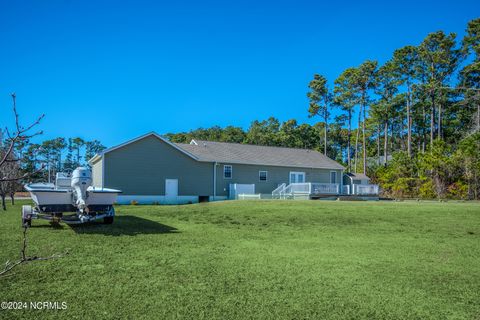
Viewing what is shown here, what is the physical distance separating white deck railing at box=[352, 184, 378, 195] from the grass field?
2131 cm

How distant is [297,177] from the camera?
3369 cm

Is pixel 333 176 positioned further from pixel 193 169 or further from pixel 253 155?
pixel 193 169

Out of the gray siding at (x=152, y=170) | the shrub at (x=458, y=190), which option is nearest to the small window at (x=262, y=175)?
the gray siding at (x=152, y=170)

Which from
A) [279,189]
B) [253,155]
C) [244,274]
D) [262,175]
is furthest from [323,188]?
[244,274]

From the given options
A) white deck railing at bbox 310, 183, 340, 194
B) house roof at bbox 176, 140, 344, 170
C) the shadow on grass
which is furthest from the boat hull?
white deck railing at bbox 310, 183, 340, 194

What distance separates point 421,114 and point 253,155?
25.8 metres

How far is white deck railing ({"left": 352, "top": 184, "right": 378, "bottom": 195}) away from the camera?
3235 centimetres

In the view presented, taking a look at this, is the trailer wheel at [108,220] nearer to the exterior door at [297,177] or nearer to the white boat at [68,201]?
the white boat at [68,201]

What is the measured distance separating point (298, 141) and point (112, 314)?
57.4m

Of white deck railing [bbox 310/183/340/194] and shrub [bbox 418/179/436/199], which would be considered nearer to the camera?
white deck railing [bbox 310/183/340/194]

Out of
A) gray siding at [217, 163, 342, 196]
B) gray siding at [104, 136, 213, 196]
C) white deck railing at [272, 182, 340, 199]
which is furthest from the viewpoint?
gray siding at [217, 163, 342, 196]

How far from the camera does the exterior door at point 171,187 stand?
88.7ft

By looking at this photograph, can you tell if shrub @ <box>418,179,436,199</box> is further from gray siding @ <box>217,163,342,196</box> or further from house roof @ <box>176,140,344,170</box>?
gray siding @ <box>217,163,342,196</box>

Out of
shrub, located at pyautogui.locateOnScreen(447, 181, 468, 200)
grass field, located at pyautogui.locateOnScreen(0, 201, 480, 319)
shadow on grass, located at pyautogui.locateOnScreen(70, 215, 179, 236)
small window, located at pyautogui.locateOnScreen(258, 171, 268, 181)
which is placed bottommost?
grass field, located at pyautogui.locateOnScreen(0, 201, 480, 319)
